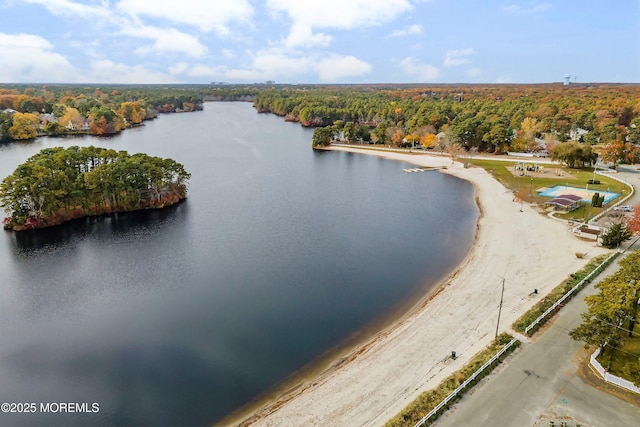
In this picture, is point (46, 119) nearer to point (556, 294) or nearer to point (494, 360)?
point (556, 294)

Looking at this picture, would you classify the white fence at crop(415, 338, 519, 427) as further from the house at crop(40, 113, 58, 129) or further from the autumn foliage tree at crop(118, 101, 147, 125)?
the autumn foliage tree at crop(118, 101, 147, 125)

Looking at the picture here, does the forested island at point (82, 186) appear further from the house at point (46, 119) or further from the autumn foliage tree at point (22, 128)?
the house at point (46, 119)

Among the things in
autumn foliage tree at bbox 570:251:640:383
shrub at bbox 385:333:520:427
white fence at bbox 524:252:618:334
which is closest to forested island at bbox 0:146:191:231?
shrub at bbox 385:333:520:427

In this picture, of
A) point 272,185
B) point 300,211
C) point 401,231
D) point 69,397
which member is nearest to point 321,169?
point 272,185

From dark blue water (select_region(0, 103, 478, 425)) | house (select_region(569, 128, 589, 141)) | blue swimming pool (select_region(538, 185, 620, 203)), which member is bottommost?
dark blue water (select_region(0, 103, 478, 425))

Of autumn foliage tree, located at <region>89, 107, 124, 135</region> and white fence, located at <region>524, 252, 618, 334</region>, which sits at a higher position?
autumn foliage tree, located at <region>89, 107, 124, 135</region>

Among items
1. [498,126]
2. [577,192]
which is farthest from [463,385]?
[498,126]

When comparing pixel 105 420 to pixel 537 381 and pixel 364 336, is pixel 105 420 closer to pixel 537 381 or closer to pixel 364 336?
pixel 364 336
